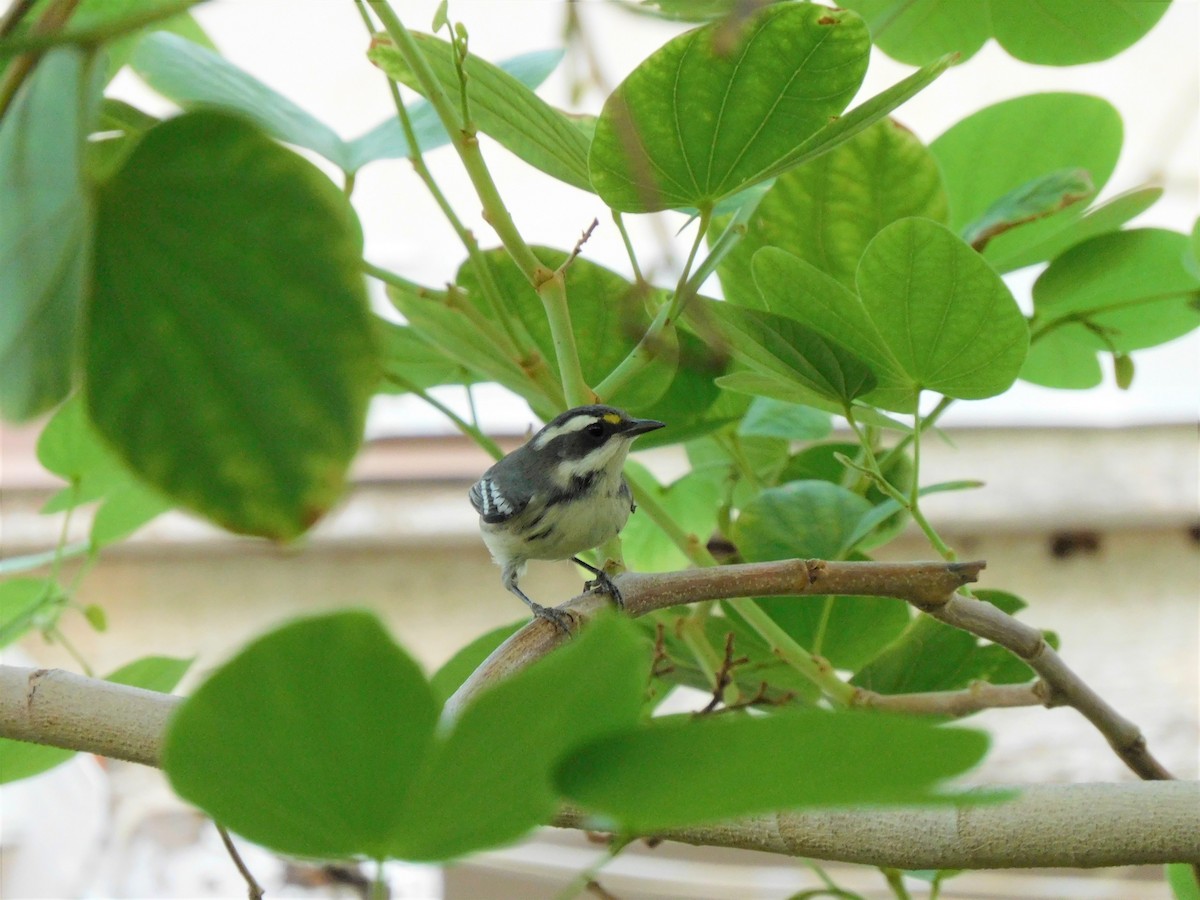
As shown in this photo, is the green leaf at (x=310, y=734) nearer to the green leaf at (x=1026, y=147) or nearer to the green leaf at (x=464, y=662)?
the green leaf at (x=464, y=662)

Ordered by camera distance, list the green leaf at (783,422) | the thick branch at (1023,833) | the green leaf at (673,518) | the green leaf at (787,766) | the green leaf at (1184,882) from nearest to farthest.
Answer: the green leaf at (787,766), the thick branch at (1023,833), the green leaf at (1184,882), the green leaf at (783,422), the green leaf at (673,518)

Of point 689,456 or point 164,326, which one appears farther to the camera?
point 689,456

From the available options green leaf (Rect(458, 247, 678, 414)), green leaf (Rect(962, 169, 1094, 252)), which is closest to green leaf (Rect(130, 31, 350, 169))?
green leaf (Rect(458, 247, 678, 414))

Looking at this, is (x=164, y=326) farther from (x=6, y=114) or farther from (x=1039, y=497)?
(x=1039, y=497)

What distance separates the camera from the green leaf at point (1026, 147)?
23.0 inches

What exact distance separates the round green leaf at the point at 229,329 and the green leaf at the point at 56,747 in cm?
30

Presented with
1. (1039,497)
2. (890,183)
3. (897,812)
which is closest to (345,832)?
(897,812)

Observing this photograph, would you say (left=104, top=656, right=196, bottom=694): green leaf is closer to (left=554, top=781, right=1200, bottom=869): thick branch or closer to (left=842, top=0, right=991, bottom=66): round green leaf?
(left=554, top=781, right=1200, bottom=869): thick branch

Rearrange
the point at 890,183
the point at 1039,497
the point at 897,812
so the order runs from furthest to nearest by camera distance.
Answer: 1. the point at 1039,497
2. the point at 890,183
3. the point at 897,812

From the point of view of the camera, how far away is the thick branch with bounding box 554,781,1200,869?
33 centimetres

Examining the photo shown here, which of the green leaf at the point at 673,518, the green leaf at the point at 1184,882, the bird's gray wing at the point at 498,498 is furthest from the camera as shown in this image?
the bird's gray wing at the point at 498,498

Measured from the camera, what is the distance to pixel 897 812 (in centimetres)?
34

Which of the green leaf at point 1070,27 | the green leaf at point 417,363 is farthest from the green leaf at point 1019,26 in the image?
the green leaf at point 417,363

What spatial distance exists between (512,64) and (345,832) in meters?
0.47
